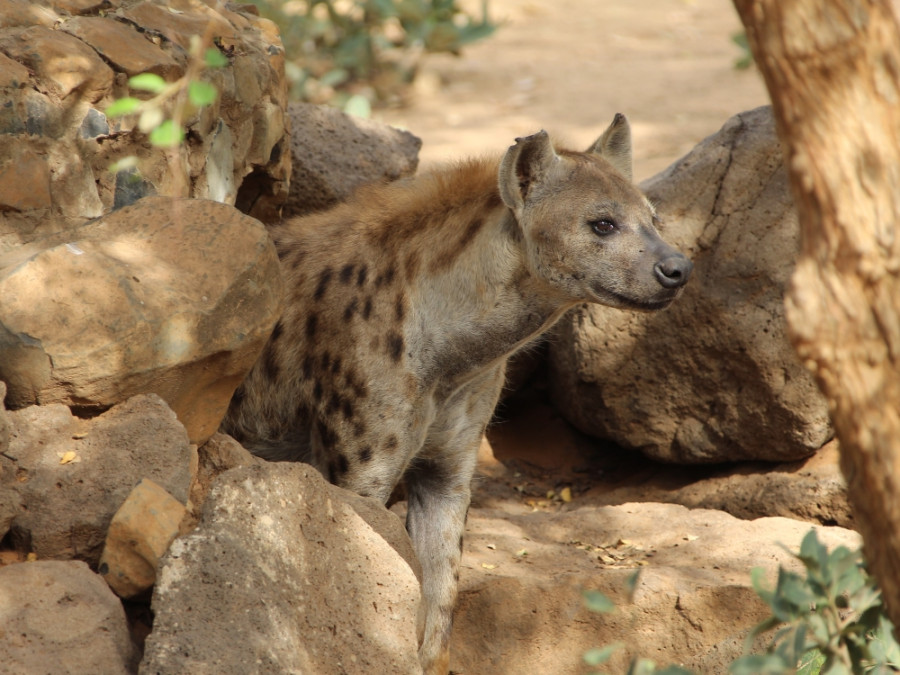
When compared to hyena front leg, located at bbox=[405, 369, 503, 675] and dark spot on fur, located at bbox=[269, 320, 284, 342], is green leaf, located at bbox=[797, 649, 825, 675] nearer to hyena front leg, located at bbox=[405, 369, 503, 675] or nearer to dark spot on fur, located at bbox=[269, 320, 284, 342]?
hyena front leg, located at bbox=[405, 369, 503, 675]

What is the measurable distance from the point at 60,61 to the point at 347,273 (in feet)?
3.76

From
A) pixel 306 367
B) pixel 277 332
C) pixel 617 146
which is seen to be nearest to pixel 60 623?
pixel 306 367

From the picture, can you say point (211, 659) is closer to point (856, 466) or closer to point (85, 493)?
point (85, 493)

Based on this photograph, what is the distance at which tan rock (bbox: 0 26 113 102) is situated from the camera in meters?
3.28

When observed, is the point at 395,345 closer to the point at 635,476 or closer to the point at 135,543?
the point at 135,543

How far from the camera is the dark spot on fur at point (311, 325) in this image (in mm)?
3789

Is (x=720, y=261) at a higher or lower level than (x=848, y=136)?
lower

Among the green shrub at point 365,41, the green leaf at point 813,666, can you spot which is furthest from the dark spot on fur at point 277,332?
the green shrub at point 365,41

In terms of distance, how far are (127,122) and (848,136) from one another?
253 centimetres

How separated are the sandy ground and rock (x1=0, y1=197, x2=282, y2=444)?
3.76 metres

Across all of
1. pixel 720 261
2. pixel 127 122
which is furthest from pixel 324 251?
pixel 720 261

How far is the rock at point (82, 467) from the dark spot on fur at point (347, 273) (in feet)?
3.50

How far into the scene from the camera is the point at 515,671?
374cm

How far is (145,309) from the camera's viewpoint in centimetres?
282
